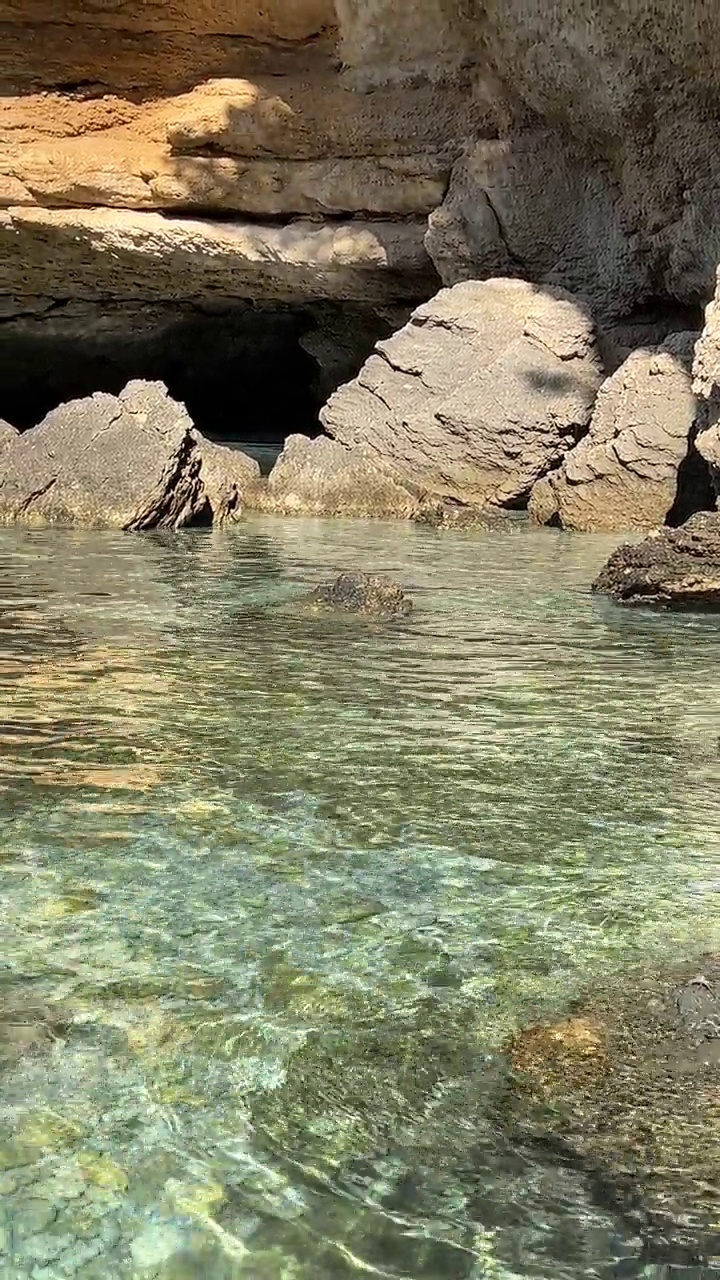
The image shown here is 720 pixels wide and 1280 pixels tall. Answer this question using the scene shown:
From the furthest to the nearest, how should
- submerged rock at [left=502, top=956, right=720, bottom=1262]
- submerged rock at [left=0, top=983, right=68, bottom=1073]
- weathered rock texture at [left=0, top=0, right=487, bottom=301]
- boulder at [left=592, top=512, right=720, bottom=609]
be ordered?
1. weathered rock texture at [left=0, top=0, right=487, bottom=301]
2. boulder at [left=592, top=512, right=720, bottom=609]
3. submerged rock at [left=0, top=983, right=68, bottom=1073]
4. submerged rock at [left=502, top=956, right=720, bottom=1262]

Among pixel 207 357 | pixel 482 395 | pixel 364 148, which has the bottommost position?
pixel 482 395

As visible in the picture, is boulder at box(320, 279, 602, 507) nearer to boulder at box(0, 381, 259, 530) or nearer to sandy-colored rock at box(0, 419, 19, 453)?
boulder at box(0, 381, 259, 530)

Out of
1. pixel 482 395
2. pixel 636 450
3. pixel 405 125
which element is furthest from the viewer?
pixel 405 125

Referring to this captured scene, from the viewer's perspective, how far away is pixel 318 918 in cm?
255

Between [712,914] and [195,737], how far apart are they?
5.57ft

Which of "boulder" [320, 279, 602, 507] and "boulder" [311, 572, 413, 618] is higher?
"boulder" [320, 279, 602, 507]

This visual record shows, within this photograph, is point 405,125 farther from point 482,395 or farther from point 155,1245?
point 155,1245

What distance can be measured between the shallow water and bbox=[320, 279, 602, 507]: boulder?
5943mm

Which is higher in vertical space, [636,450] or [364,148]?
[364,148]

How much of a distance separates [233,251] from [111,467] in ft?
19.0

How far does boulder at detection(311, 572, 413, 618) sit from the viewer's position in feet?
19.9

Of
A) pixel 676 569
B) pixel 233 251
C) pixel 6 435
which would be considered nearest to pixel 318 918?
pixel 676 569

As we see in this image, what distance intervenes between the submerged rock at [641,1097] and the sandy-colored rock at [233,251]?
41.4 ft

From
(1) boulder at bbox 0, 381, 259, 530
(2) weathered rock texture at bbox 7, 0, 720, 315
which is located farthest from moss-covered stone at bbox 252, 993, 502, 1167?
(2) weathered rock texture at bbox 7, 0, 720, 315
